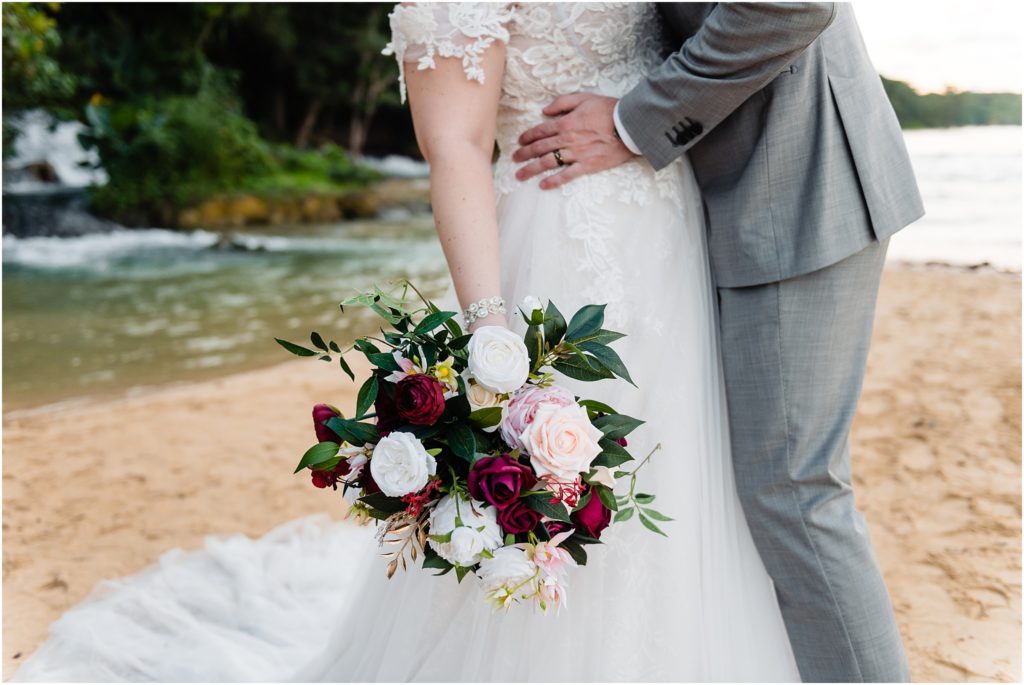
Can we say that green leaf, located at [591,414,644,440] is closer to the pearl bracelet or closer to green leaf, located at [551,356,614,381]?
green leaf, located at [551,356,614,381]

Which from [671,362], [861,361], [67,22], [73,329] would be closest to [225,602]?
[671,362]

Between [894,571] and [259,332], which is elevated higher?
[894,571]

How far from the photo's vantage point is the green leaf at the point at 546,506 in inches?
52.1

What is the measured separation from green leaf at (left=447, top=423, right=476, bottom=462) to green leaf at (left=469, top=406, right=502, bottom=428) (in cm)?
2

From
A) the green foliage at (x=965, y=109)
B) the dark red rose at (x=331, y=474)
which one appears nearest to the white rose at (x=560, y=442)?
the dark red rose at (x=331, y=474)

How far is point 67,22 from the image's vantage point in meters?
17.6

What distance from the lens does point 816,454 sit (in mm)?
1684

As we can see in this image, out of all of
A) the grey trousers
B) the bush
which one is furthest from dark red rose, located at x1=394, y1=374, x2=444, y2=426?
the bush

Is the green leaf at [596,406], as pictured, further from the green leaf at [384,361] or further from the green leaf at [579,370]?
the green leaf at [384,361]

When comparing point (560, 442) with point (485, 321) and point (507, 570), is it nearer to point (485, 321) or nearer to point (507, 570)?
point (507, 570)

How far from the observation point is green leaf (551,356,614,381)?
1382 mm

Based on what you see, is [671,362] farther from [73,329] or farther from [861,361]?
[73,329]

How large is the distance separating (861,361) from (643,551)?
615 millimetres

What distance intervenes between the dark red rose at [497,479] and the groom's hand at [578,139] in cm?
71
